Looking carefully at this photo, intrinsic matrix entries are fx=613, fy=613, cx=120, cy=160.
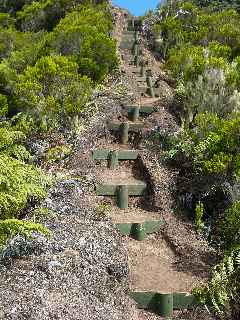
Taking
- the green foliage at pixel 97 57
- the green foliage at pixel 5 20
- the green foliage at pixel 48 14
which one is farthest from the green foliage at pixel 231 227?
the green foliage at pixel 5 20

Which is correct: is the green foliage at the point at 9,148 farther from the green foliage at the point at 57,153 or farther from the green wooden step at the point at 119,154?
the green wooden step at the point at 119,154

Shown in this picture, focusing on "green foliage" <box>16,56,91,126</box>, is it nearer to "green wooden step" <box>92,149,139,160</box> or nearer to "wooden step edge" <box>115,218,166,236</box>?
"green wooden step" <box>92,149,139,160</box>

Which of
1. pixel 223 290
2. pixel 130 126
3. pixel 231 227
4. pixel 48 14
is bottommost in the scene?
pixel 223 290

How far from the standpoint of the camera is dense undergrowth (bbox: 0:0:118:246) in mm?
8297

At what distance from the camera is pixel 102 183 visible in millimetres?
11211

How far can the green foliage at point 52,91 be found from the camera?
44.5ft

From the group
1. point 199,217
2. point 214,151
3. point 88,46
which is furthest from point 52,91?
point 199,217

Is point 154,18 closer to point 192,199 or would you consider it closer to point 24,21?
point 24,21

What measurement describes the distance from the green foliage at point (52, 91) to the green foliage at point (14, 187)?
15.8 ft

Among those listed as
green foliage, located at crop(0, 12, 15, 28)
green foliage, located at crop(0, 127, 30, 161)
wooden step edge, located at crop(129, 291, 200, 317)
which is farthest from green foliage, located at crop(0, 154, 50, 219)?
green foliage, located at crop(0, 12, 15, 28)

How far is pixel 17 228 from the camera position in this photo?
24.1 ft

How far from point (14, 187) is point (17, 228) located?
96 cm

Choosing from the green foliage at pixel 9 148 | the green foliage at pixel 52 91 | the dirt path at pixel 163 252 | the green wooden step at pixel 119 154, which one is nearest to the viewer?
the dirt path at pixel 163 252

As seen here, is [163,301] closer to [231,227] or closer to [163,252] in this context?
[163,252]
